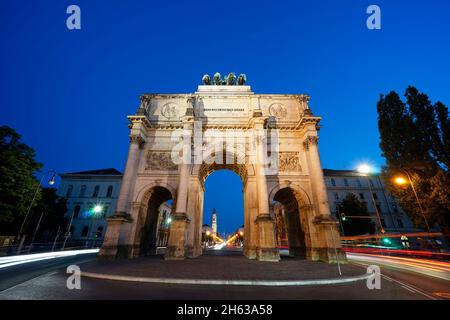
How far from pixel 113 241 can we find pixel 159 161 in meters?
6.95

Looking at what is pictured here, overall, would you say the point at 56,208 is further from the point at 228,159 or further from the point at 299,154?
the point at 299,154

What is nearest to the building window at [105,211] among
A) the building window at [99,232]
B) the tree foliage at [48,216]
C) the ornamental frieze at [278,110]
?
the building window at [99,232]

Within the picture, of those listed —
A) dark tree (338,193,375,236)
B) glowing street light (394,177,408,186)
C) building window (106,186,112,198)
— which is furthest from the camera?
building window (106,186,112,198)

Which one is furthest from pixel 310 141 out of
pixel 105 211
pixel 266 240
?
pixel 105 211

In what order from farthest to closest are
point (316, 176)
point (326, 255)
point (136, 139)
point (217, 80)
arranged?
point (217, 80)
point (136, 139)
point (316, 176)
point (326, 255)

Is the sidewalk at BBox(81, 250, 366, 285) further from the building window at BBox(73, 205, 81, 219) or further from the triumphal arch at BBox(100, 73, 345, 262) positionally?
the building window at BBox(73, 205, 81, 219)

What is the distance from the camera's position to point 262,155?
52.3ft

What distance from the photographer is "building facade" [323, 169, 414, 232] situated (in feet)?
130

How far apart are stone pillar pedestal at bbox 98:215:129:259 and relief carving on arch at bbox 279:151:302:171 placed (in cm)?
1324

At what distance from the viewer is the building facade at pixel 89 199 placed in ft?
123

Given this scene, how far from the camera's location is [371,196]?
4047 cm

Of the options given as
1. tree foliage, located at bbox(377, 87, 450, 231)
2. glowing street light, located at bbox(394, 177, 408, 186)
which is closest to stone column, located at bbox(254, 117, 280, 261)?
glowing street light, located at bbox(394, 177, 408, 186)

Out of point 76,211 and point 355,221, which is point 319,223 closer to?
point 355,221
